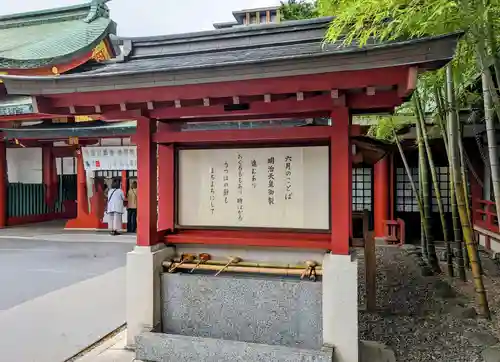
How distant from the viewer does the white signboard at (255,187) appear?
342 cm

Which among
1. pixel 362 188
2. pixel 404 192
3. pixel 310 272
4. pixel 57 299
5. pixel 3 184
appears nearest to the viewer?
pixel 310 272

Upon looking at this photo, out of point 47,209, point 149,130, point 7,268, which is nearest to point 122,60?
point 149,130

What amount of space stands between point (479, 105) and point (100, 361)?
7279mm

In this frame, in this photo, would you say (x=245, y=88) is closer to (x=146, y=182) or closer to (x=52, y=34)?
(x=146, y=182)

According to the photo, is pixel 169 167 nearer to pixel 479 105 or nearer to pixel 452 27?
pixel 452 27

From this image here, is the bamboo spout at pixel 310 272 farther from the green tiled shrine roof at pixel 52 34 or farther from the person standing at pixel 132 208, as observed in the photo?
the green tiled shrine roof at pixel 52 34

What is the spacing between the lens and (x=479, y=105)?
718cm

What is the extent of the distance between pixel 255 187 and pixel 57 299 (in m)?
3.28

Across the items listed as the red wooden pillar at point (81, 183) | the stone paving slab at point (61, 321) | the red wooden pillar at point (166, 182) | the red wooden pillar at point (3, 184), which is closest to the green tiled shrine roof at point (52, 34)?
the red wooden pillar at point (81, 183)

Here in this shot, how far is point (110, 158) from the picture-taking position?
1043cm

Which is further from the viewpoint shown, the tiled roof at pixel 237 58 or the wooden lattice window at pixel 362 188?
the wooden lattice window at pixel 362 188

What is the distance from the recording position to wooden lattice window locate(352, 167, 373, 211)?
10.1m

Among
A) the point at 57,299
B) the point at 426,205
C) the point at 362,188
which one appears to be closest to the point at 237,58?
the point at 57,299

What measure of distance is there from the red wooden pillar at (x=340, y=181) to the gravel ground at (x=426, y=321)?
4.23 feet
